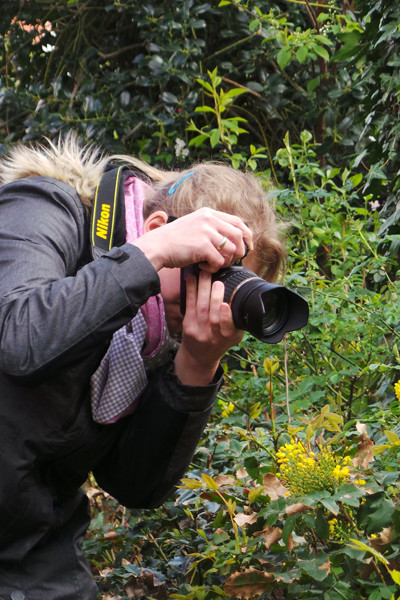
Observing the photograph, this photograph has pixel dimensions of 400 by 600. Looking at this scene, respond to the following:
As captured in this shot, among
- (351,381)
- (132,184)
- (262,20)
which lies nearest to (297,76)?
(262,20)

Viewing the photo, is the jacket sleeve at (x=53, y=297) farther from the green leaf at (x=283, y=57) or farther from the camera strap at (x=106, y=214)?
the green leaf at (x=283, y=57)

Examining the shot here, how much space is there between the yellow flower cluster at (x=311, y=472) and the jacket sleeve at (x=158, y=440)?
37 centimetres

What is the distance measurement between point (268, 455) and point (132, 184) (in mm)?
585

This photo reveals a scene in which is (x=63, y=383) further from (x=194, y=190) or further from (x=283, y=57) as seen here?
(x=283, y=57)

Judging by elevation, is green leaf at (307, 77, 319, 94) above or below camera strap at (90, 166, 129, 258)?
below

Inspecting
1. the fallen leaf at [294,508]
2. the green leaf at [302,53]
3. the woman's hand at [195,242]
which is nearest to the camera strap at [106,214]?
the woman's hand at [195,242]

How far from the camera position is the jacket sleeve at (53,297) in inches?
53.1

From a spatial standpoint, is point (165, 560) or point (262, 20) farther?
point (262, 20)

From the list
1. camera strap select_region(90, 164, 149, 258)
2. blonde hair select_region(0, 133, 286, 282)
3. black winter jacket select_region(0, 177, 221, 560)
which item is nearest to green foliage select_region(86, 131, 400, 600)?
black winter jacket select_region(0, 177, 221, 560)

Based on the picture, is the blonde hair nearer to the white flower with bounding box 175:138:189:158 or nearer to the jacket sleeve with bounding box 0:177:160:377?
the jacket sleeve with bounding box 0:177:160:377

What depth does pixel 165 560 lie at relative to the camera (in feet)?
6.32

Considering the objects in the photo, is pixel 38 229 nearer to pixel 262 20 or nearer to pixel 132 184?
pixel 132 184

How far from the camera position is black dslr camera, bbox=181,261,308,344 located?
57.1 inches

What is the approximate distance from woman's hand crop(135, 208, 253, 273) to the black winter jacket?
45 millimetres
